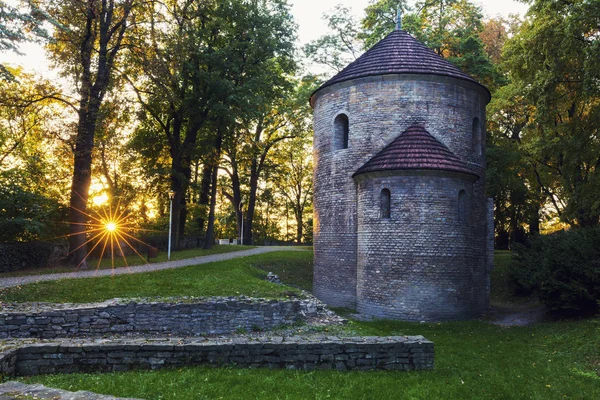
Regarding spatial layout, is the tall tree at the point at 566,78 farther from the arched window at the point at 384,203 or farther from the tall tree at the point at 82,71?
the tall tree at the point at 82,71

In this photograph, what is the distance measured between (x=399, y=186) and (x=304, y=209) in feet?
133

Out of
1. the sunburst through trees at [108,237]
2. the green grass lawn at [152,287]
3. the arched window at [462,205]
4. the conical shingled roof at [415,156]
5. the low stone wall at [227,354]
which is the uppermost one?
the conical shingled roof at [415,156]

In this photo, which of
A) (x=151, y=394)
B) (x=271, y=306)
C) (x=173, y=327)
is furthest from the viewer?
(x=271, y=306)

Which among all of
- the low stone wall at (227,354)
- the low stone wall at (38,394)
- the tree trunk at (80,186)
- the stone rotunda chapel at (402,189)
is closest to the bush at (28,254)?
the tree trunk at (80,186)

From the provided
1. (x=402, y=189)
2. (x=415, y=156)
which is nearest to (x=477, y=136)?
(x=415, y=156)

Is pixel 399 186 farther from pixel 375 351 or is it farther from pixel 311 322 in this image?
pixel 375 351

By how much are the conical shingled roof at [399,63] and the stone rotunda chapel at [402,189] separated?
0.06 meters

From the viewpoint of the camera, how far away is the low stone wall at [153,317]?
34.3 ft

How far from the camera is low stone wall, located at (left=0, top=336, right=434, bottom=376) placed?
25.6 ft

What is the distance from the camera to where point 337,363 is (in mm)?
8508

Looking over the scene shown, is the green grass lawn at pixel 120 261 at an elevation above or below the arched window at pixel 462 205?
below

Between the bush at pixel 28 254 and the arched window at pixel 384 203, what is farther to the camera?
the bush at pixel 28 254

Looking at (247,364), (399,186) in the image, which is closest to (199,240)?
(399,186)

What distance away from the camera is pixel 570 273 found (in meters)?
14.9
